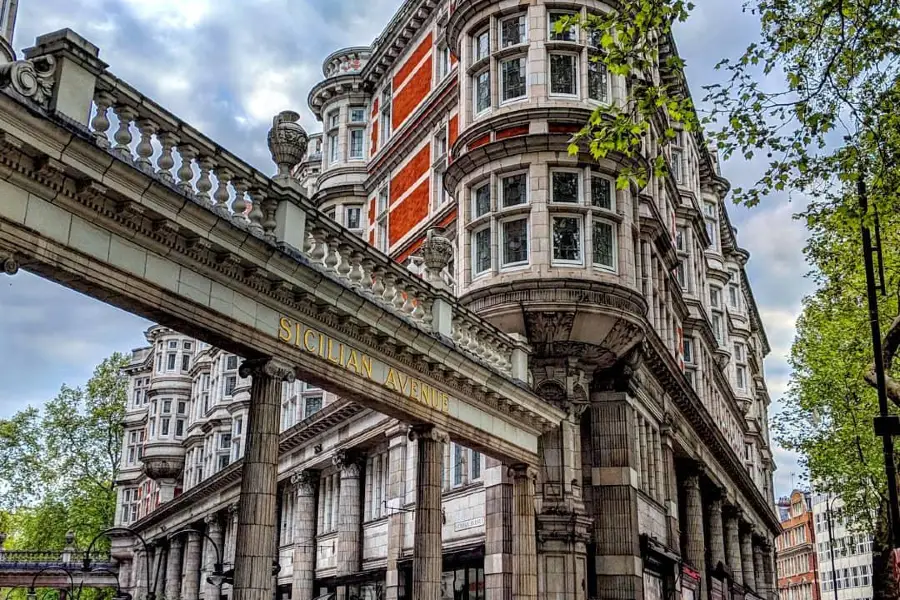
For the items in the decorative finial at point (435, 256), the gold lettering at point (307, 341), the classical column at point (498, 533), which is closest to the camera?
the gold lettering at point (307, 341)

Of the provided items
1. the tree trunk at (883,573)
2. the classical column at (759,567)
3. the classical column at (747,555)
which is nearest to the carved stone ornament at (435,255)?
the tree trunk at (883,573)

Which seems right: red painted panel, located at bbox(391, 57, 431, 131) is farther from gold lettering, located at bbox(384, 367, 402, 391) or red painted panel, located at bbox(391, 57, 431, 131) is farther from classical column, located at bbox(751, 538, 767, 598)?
classical column, located at bbox(751, 538, 767, 598)

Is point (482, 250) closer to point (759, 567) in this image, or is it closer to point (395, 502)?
point (395, 502)

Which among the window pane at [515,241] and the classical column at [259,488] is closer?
the classical column at [259,488]

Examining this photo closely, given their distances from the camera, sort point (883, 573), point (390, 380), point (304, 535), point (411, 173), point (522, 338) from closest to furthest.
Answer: point (390, 380) < point (522, 338) < point (883, 573) < point (304, 535) < point (411, 173)

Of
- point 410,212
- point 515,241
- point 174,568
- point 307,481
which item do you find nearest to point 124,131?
point 515,241

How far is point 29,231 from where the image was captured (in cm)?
1167

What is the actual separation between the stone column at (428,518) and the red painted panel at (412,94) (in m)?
20.7

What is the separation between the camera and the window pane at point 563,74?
26.8 meters

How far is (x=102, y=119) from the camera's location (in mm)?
12594

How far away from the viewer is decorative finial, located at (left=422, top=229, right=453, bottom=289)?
20500 millimetres

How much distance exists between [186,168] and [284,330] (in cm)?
305

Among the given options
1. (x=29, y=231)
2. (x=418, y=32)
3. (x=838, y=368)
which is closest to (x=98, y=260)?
(x=29, y=231)

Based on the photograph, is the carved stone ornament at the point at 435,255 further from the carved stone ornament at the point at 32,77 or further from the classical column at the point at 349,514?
the classical column at the point at 349,514
